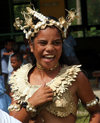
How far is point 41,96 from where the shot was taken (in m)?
2.70

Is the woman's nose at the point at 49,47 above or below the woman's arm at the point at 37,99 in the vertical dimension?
above

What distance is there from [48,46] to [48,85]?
0.32m

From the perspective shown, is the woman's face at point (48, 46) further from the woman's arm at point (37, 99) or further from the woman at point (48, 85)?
the woman's arm at point (37, 99)

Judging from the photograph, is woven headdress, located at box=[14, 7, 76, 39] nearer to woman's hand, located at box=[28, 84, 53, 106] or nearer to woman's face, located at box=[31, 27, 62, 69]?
woman's face, located at box=[31, 27, 62, 69]

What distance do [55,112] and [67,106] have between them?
0.11 meters

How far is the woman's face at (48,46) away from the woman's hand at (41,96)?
0.22 metres

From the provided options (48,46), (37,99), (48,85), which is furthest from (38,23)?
(37,99)

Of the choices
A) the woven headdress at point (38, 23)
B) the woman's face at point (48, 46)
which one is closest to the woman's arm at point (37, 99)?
the woman's face at point (48, 46)

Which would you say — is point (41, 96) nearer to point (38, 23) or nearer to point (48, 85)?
point (48, 85)

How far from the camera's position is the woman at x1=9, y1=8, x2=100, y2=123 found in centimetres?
277

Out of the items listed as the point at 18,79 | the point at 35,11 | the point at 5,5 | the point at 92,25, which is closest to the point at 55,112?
the point at 18,79

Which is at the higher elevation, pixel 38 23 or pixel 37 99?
pixel 38 23

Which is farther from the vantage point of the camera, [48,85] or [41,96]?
[48,85]

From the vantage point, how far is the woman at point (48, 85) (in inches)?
109
